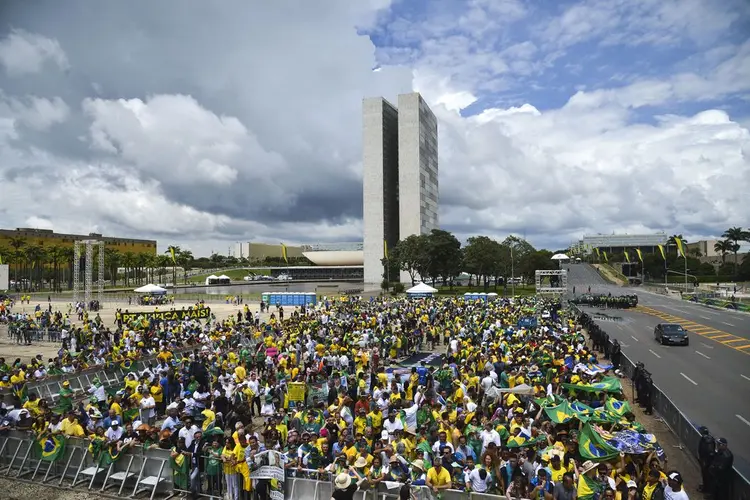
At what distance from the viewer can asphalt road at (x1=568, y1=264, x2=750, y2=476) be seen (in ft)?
47.8

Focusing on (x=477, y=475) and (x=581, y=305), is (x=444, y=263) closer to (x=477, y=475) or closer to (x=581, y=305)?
(x=581, y=305)

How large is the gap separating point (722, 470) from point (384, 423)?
6363 millimetres

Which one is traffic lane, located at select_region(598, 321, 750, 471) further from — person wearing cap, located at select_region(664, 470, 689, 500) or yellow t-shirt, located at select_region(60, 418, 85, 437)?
yellow t-shirt, located at select_region(60, 418, 85, 437)

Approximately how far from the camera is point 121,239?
550 ft

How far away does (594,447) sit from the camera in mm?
9102

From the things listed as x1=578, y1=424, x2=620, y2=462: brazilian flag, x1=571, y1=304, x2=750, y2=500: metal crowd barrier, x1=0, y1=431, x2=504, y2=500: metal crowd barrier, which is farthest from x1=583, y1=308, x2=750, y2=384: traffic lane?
x1=0, y1=431, x2=504, y2=500: metal crowd barrier

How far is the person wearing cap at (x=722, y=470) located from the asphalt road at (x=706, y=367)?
2.46m

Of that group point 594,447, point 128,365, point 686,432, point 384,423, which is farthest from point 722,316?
point 128,365

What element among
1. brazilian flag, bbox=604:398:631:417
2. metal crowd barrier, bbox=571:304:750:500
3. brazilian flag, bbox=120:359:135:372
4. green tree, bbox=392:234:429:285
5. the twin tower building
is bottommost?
metal crowd barrier, bbox=571:304:750:500

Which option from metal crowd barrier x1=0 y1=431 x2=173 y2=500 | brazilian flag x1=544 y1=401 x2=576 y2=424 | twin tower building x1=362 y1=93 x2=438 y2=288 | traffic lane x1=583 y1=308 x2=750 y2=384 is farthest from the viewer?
twin tower building x1=362 y1=93 x2=438 y2=288

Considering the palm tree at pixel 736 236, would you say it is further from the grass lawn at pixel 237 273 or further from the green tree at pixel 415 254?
the grass lawn at pixel 237 273

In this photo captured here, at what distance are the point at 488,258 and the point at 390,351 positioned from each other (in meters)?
72.4

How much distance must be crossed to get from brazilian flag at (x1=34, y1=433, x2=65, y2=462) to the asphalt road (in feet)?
48.4

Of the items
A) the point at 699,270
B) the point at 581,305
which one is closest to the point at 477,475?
the point at 581,305
